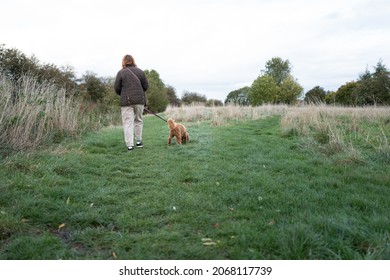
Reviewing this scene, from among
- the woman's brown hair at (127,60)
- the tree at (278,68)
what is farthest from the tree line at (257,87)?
the woman's brown hair at (127,60)

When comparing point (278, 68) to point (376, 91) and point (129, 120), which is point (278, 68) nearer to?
point (376, 91)

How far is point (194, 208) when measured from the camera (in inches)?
142

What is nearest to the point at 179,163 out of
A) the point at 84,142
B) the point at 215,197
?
the point at 215,197

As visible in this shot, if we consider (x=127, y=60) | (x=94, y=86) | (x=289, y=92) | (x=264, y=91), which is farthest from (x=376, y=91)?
(x=94, y=86)

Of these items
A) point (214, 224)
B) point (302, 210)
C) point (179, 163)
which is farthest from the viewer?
point (179, 163)

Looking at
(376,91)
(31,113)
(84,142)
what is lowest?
(84,142)

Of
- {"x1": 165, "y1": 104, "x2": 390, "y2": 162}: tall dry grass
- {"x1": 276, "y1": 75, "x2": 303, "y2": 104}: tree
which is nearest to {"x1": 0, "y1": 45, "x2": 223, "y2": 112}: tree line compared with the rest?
{"x1": 165, "y1": 104, "x2": 390, "y2": 162}: tall dry grass

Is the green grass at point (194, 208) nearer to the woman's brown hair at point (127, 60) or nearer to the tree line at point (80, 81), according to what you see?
the woman's brown hair at point (127, 60)

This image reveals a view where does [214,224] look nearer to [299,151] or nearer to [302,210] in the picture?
[302,210]

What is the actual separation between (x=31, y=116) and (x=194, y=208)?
5.49m

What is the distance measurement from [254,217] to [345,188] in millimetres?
1672

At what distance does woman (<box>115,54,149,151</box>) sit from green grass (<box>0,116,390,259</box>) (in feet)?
5.34

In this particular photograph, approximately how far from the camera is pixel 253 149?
24.3ft

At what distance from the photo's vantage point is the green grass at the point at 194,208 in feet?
8.50
